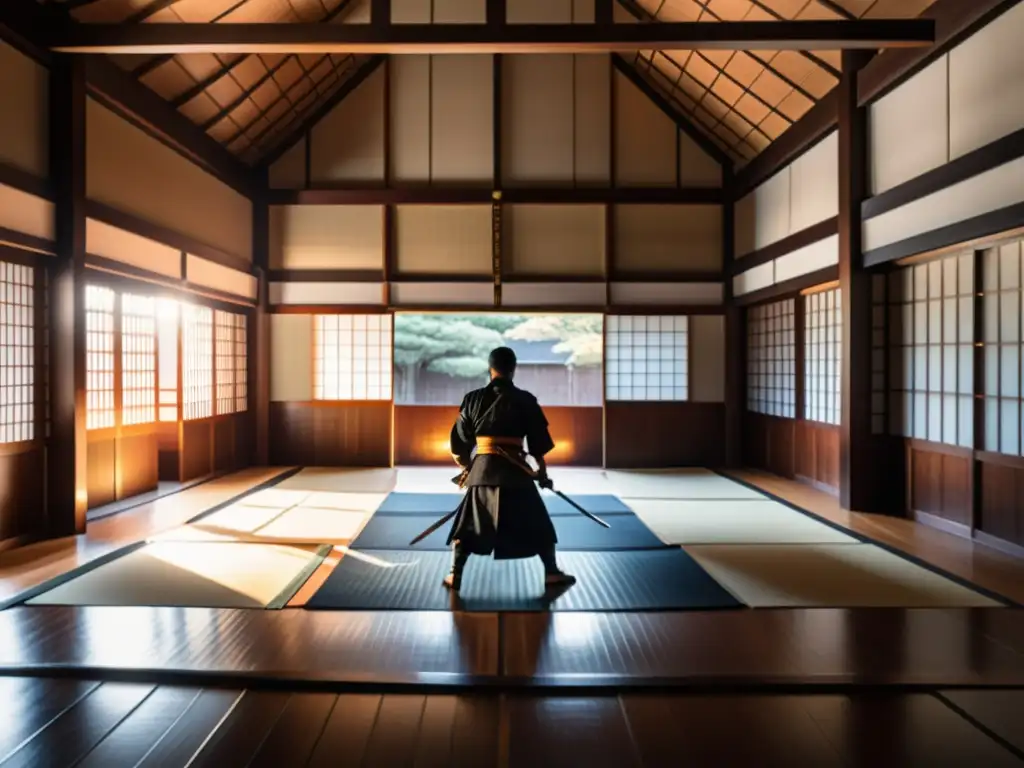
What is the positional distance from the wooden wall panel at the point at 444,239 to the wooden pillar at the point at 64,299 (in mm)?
3765

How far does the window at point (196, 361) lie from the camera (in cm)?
638

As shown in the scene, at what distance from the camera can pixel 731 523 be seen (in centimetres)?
486

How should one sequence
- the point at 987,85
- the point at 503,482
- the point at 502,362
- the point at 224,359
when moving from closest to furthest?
1. the point at 503,482
2. the point at 502,362
3. the point at 987,85
4. the point at 224,359

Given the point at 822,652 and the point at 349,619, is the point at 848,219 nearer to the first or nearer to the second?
the point at 822,652

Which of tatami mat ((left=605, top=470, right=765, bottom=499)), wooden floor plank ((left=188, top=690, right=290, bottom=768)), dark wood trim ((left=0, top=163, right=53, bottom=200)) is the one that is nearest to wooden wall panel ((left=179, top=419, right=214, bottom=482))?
dark wood trim ((left=0, top=163, right=53, bottom=200))

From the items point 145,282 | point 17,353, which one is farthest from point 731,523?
point 145,282

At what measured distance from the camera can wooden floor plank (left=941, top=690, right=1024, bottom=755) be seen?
6.60ft

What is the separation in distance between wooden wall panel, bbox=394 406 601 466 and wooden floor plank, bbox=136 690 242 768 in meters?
5.83

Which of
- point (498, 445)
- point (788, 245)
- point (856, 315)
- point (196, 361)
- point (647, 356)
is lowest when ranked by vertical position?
point (498, 445)

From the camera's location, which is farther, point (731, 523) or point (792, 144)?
point (792, 144)

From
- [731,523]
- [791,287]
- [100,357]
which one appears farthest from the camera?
[791,287]

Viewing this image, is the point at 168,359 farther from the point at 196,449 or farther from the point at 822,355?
the point at 822,355

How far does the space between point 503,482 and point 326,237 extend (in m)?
5.49

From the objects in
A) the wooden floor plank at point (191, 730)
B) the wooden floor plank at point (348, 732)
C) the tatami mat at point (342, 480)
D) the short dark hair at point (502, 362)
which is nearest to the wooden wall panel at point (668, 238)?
the tatami mat at point (342, 480)
